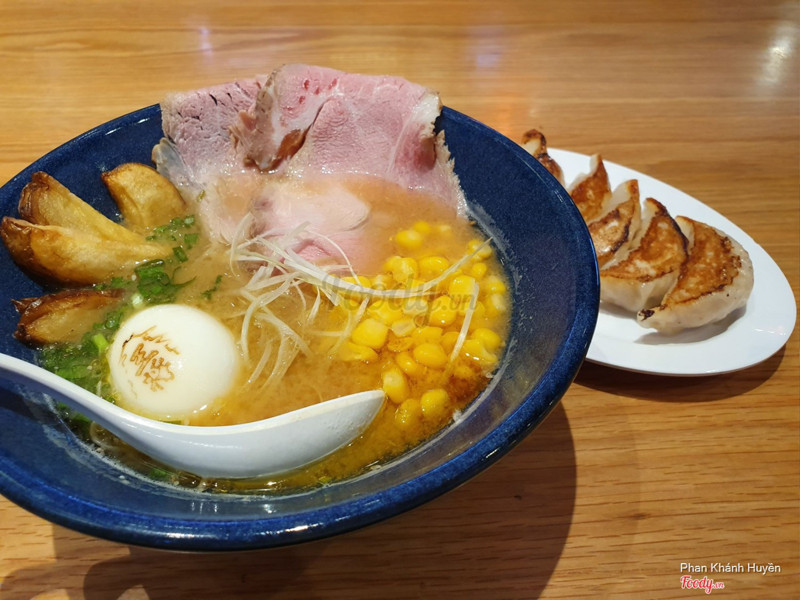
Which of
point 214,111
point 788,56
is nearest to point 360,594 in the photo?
point 214,111

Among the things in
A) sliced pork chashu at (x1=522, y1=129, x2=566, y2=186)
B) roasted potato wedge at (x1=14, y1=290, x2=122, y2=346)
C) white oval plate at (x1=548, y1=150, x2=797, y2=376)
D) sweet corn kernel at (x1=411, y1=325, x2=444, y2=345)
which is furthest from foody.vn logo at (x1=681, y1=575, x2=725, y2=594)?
roasted potato wedge at (x1=14, y1=290, x2=122, y2=346)

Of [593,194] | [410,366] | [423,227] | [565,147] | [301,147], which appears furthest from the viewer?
[565,147]

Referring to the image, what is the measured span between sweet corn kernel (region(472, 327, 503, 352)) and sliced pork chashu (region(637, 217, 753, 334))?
0.49 metres

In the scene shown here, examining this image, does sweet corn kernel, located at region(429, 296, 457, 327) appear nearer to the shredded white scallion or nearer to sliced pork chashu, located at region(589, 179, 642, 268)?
the shredded white scallion

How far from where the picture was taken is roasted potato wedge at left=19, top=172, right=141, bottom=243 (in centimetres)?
116

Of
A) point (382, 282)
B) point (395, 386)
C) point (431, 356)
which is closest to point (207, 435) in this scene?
point (395, 386)

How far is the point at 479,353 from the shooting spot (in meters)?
1.14

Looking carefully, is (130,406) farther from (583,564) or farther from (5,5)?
(5,5)

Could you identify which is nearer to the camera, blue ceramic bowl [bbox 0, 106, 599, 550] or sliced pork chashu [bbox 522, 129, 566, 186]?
blue ceramic bowl [bbox 0, 106, 599, 550]

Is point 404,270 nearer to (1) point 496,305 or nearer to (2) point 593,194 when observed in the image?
(1) point 496,305

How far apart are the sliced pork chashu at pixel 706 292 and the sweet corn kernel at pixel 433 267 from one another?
1.79 ft

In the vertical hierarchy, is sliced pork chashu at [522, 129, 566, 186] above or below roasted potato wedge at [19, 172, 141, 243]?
below

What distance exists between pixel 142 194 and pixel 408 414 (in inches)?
35.6

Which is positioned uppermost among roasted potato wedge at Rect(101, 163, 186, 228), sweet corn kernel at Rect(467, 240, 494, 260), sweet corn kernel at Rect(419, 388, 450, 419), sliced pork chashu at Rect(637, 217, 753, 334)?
roasted potato wedge at Rect(101, 163, 186, 228)
